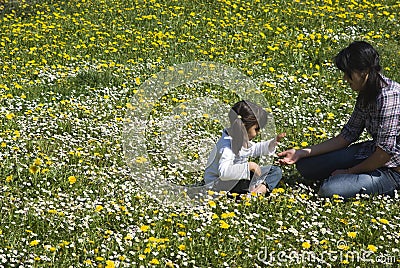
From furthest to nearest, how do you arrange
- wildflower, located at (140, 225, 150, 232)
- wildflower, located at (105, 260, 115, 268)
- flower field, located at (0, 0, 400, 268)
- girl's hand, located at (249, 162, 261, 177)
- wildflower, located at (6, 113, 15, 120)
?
wildflower, located at (6, 113, 15, 120) → girl's hand, located at (249, 162, 261, 177) → wildflower, located at (140, 225, 150, 232) → flower field, located at (0, 0, 400, 268) → wildflower, located at (105, 260, 115, 268)

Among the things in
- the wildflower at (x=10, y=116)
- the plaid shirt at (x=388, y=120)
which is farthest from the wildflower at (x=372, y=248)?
the wildflower at (x=10, y=116)

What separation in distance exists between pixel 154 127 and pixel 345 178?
7.26 ft

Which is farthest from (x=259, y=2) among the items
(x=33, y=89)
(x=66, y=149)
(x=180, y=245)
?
(x=180, y=245)

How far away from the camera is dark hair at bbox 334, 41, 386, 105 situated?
503cm

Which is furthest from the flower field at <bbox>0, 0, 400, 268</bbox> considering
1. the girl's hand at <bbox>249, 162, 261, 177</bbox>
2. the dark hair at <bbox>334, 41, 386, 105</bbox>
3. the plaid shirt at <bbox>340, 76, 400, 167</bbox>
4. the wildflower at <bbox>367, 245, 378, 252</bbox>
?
the dark hair at <bbox>334, 41, 386, 105</bbox>

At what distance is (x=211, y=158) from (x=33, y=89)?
9.51 ft

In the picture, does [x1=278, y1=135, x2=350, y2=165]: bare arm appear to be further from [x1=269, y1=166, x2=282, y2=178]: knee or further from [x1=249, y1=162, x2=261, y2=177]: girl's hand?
[x1=249, y1=162, x2=261, y2=177]: girl's hand

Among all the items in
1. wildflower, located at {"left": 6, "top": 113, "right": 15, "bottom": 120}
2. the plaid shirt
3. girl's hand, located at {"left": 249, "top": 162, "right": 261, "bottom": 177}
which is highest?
the plaid shirt

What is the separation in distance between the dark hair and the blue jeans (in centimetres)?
64

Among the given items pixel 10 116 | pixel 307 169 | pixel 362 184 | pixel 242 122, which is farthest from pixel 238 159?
pixel 10 116

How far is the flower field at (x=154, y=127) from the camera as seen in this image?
4297 millimetres

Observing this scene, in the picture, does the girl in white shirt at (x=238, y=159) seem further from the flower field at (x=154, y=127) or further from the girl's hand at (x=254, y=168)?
the flower field at (x=154, y=127)

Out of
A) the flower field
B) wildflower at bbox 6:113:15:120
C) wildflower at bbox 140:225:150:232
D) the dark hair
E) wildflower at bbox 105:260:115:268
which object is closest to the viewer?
wildflower at bbox 105:260:115:268

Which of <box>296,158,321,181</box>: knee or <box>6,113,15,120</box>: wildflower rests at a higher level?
<box>296,158,321,181</box>: knee
